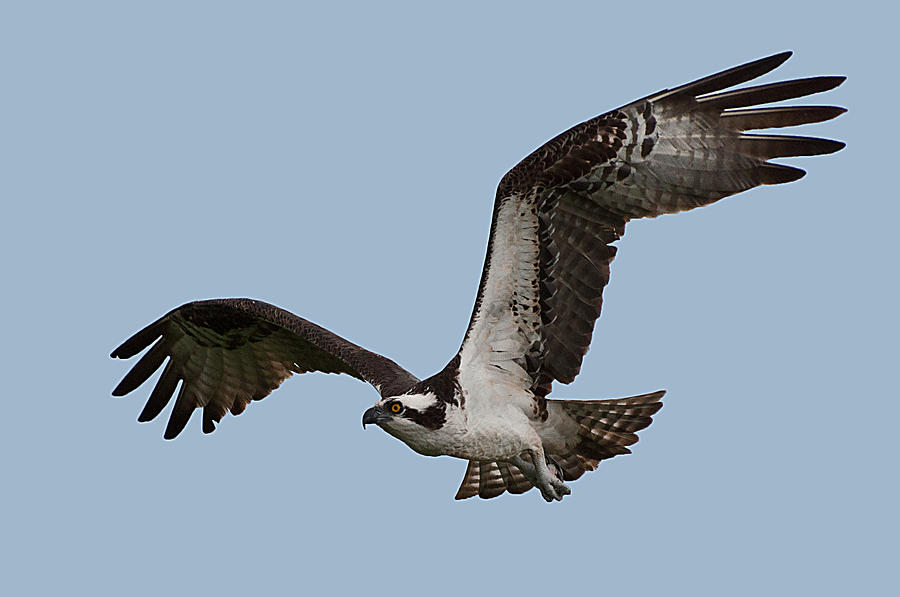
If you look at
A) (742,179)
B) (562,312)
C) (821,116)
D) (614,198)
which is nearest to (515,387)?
(562,312)

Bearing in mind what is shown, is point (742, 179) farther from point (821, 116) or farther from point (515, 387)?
point (515, 387)

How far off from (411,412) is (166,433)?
3.85m

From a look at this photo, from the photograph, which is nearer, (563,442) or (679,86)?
(679,86)

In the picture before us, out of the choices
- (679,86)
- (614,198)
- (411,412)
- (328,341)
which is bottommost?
(411,412)

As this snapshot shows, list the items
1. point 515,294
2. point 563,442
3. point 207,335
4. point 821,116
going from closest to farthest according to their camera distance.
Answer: point 821,116 < point 515,294 < point 563,442 < point 207,335

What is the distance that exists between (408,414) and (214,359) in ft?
11.3

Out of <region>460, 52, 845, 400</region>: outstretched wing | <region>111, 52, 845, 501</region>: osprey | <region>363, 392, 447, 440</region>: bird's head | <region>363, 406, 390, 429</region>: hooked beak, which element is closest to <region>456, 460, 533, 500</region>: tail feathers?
<region>111, 52, 845, 501</region>: osprey

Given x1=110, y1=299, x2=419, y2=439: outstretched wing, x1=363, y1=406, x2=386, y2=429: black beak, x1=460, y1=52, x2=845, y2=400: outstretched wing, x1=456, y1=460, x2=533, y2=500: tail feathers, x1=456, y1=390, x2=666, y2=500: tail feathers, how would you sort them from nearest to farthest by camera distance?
1. x1=460, y1=52, x2=845, y2=400: outstretched wing
2. x1=363, y1=406, x2=386, y2=429: black beak
3. x1=456, y1=390, x2=666, y2=500: tail feathers
4. x1=456, y1=460, x2=533, y2=500: tail feathers
5. x1=110, y1=299, x2=419, y2=439: outstretched wing

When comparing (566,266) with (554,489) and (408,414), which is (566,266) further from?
(554,489)

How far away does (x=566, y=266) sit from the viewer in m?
11.4

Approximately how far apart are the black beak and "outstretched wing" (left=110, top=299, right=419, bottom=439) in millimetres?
2053

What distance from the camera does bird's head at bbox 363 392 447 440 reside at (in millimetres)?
11148

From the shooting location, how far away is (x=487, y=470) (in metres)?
13.1

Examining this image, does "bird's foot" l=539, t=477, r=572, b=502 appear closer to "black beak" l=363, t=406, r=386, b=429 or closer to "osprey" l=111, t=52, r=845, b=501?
"osprey" l=111, t=52, r=845, b=501
